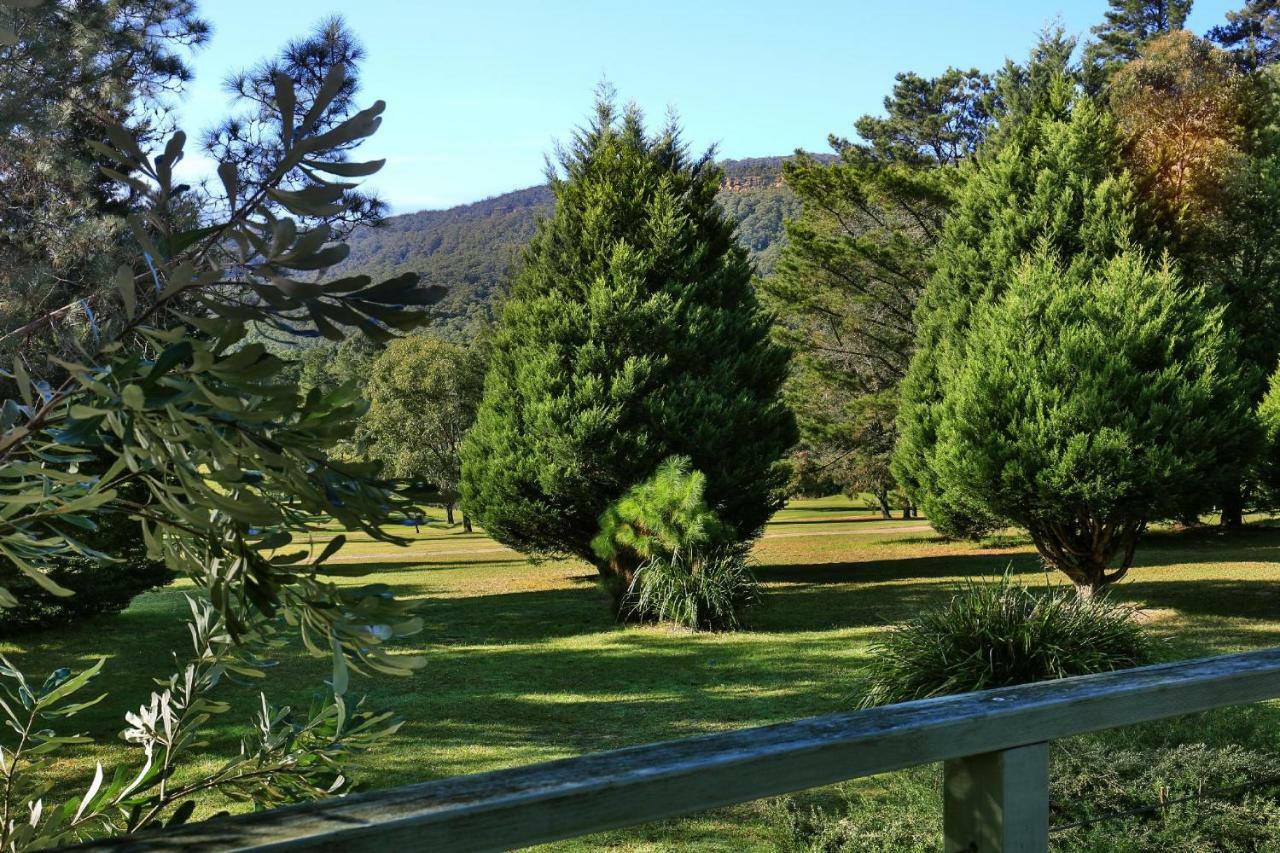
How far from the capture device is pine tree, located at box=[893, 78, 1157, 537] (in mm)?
11266

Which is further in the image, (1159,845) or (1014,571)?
(1014,571)

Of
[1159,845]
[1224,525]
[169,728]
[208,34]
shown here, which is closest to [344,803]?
[169,728]

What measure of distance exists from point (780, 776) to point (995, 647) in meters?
5.48

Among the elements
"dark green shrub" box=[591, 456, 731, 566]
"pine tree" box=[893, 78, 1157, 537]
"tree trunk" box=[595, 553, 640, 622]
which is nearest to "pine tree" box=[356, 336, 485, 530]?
"tree trunk" box=[595, 553, 640, 622]

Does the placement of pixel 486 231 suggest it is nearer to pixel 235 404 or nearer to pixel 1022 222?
pixel 1022 222

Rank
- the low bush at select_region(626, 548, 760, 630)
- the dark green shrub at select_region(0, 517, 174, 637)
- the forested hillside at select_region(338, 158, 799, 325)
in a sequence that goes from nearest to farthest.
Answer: the dark green shrub at select_region(0, 517, 174, 637) → the low bush at select_region(626, 548, 760, 630) → the forested hillside at select_region(338, 158, 799, 325)

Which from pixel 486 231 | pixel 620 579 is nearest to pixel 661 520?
pixel 620 579

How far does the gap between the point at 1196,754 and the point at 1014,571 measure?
1182cm

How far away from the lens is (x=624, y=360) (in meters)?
12.7

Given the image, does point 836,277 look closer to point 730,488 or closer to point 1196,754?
point 730,488

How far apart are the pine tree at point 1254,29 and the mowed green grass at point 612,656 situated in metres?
32.4

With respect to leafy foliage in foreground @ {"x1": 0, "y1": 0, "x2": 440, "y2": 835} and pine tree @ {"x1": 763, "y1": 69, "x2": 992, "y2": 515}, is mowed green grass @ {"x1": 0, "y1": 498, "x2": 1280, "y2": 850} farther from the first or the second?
pine tree @ {"x1": 763, "y1": 69, "x2": 992, "y2": 515}

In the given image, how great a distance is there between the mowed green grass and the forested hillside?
48.8 metres

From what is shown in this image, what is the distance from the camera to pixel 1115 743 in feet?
16.4
